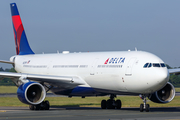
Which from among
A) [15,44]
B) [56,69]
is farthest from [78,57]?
[15,44]

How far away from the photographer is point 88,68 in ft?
91.8

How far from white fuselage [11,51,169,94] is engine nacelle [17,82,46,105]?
3.38 metres

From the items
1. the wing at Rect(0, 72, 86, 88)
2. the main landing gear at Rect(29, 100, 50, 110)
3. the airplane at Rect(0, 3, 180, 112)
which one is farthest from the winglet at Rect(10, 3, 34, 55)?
the main landing gear at Rect(29, 100, 50, 110)

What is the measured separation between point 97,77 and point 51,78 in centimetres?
374

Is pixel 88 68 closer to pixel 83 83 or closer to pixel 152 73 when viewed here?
pixel 83 83

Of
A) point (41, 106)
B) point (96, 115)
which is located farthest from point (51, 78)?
point (96, 115)

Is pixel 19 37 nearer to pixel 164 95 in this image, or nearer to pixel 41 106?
pixel 41 106

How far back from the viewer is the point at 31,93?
89.0ft

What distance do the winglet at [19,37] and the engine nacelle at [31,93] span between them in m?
10.3

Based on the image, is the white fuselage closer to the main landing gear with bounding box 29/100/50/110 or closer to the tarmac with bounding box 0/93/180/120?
the tarmac with bounding box 0/93/180/120

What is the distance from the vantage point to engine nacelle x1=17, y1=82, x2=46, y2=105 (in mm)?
26141

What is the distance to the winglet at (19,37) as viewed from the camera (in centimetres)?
3712

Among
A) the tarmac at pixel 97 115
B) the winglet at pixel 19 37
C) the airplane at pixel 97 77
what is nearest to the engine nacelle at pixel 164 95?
the airplane at pixel 97 77

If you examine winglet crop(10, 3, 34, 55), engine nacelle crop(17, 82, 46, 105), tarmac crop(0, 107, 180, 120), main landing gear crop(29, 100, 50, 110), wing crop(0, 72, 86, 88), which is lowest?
tarmac crop(0, 107, 180, 120)
